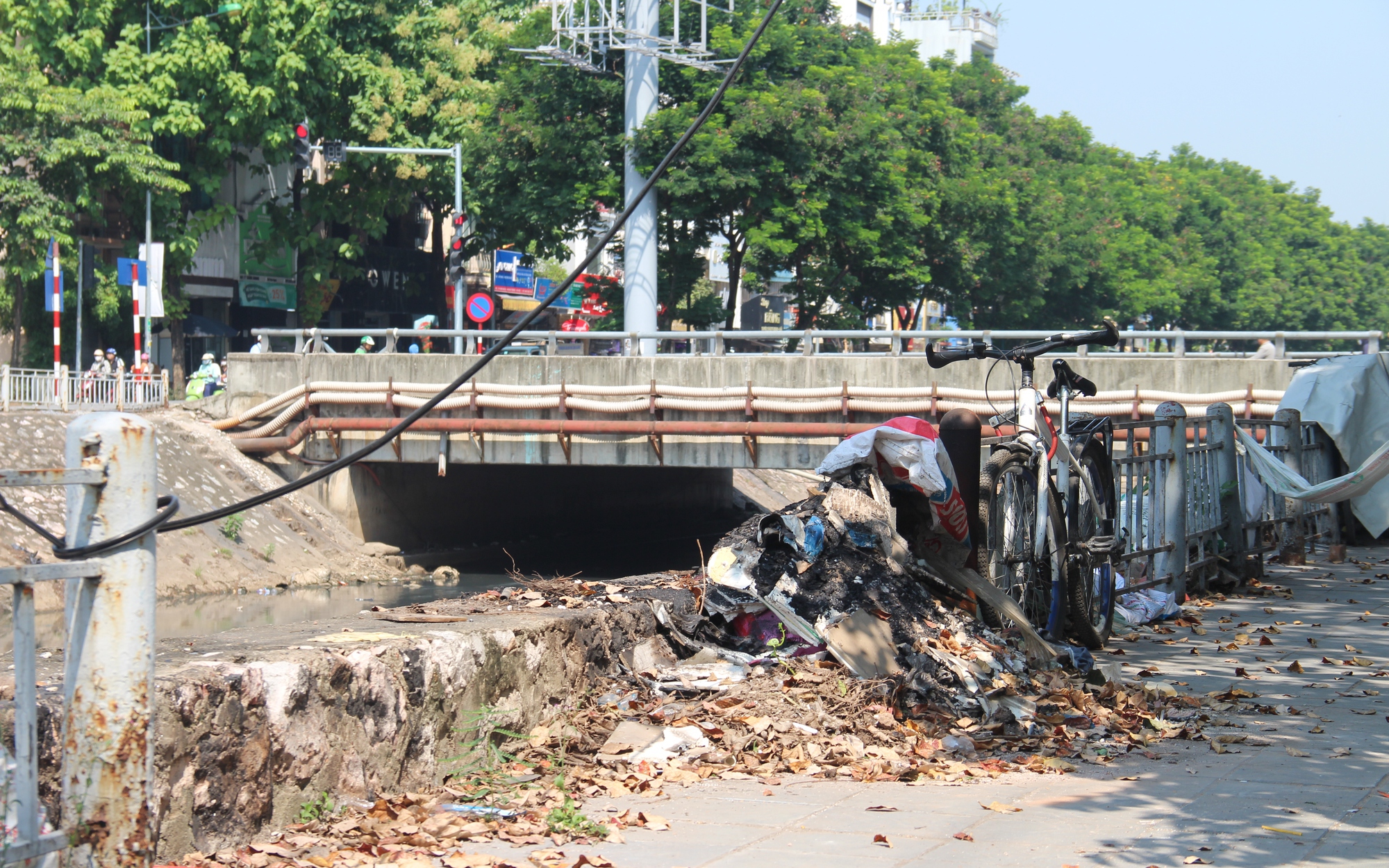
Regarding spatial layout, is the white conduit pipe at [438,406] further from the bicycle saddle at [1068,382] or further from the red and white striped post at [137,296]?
the bicycle saddle at [1068,382]

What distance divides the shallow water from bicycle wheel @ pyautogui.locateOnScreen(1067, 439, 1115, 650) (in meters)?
8.98

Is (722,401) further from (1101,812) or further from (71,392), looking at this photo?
(1101,812)

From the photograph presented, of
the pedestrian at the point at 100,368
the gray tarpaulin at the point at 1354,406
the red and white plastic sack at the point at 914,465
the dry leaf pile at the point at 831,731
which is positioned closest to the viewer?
the dry leaf pile at the point at 831,731

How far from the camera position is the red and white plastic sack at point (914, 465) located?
5.89 meters

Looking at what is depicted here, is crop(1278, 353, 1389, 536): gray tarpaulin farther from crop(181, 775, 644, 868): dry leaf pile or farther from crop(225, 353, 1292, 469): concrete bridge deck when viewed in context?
crop(181, 775, 644, 868): dry leaf pile

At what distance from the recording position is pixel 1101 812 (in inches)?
158

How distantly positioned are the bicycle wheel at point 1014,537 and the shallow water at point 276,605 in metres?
9.18

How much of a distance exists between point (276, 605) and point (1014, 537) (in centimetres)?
1357

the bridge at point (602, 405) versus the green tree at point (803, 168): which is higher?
the green tree at point (803, 168)

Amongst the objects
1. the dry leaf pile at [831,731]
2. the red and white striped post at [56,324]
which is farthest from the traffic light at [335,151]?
the dry leaf pile at [831,731]

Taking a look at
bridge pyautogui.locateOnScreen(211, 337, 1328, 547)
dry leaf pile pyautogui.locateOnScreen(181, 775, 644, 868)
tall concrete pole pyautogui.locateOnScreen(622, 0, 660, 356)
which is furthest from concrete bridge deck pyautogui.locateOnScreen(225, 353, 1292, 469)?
dry leaf pile pyautogui.locateOnScreen(181, 775, 644, 868)

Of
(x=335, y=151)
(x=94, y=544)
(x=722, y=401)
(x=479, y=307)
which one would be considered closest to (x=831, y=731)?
(x=94, y=544)

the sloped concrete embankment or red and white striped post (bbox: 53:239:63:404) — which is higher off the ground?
red and white striped post (bbox: 53:239:63:404)

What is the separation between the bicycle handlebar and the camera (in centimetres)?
636
